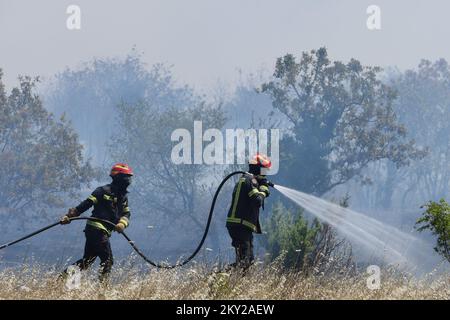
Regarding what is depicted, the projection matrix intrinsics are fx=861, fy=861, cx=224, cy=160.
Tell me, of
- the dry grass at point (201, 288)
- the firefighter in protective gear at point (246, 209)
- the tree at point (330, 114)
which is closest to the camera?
the dry grass at point (201, 288)

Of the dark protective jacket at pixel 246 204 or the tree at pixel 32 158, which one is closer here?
the dark protective jacket at pixel 246 204

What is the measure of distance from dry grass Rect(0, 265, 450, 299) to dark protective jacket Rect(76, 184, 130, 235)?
123 centimetres

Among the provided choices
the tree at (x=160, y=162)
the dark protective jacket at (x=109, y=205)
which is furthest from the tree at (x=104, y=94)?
the dark protective jacket at (x=109, y=205)

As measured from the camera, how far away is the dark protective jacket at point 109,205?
11.3 metres

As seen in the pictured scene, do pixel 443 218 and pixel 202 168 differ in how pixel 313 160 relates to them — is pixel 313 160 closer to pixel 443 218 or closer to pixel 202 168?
pixel 202 168

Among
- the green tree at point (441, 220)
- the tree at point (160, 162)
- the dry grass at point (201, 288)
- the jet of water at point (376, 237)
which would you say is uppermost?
the green tree at point (441, 220)

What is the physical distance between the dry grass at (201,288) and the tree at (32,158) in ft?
119

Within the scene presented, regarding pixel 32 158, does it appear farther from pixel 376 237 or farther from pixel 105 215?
pixel 105 215

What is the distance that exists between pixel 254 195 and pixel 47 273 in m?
2.90

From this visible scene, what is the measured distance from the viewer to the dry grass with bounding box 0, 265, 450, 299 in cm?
877

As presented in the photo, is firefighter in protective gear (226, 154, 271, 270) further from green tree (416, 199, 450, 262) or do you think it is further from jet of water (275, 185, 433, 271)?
jet of water (275, 185, 433, 271)

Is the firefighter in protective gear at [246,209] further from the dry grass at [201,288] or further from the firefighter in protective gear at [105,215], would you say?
the firefighter in protective gear at [105,215]
